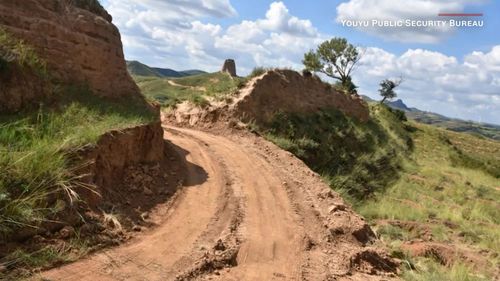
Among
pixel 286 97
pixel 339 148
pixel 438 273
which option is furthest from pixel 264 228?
pixel 339 148

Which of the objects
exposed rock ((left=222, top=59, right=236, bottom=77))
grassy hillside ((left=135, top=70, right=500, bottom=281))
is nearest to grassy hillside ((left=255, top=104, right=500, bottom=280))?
grassy hillside ((left=135, top=70, right=500, bottom=281))

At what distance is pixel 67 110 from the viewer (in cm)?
725

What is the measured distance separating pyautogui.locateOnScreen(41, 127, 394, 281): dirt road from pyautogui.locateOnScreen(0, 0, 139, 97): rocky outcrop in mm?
2485

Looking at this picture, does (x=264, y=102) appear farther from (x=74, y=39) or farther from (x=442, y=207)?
(x=74, y=39)

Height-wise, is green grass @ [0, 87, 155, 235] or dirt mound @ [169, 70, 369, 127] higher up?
dirt mound @ [169, 70, 369, 127]

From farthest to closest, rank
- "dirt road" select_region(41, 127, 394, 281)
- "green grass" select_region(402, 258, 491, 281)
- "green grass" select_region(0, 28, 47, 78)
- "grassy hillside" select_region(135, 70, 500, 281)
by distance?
"grassy hillside" select_region(135, 70, 500, 281), "green grass" select_region(402, 258, 491, 281), "green grass" select_region(0, 28, 47, 78), "dirt road" select_region(41, 127, 394, 281)

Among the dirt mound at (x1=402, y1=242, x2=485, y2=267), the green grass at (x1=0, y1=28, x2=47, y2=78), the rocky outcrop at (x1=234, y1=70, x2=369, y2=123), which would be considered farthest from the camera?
the rocky outcrop at (x1=234, y1=70, x2=369, y2=123)

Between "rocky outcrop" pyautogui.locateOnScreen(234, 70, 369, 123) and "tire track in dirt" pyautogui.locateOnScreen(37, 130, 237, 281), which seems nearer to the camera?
"tire track in dirt" pyautogui.locateOnScreen(37, 130, 237, 281)

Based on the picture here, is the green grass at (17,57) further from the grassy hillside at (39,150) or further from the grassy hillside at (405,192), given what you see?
the grassy hillside at (405,192)

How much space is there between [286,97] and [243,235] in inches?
448

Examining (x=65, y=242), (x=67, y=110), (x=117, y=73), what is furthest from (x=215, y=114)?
(x=65, y=242)

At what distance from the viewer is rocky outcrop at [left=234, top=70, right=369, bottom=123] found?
16375mm

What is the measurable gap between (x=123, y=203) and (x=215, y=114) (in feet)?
30.0

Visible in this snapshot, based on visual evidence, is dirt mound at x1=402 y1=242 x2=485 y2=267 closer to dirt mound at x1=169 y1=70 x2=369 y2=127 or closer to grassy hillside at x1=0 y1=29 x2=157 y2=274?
grassy hillside at x1=0 y1=29 x2=157 y2=274
